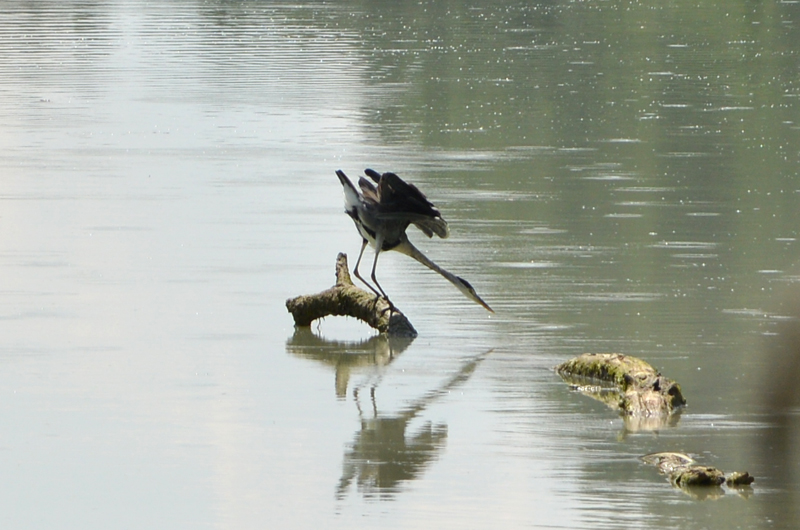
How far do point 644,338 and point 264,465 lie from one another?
146 inches

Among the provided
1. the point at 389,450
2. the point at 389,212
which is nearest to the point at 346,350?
the point at 389,212

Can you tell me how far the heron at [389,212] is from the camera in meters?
11.1

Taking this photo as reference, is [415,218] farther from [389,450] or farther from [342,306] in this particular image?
[389,450]

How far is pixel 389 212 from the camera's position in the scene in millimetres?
11242

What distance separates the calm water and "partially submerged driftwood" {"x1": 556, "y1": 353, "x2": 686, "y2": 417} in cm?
14

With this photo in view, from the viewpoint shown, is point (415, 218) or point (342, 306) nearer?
point (415, 218)

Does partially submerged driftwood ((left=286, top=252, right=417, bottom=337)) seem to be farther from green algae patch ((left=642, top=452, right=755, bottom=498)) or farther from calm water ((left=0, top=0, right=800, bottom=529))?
green algae patch ((left=642, top=452, right=755, bottom=498))

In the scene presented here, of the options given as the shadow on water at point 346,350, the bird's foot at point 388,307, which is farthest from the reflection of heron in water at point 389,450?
the bird's foot at point 388,307

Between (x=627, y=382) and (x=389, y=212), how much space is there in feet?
7.65

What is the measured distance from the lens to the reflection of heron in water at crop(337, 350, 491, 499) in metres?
8.24

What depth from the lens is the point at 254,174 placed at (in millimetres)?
19875

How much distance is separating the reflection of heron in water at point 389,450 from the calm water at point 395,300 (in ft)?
0.08

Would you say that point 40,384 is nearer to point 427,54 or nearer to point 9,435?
point 9,435

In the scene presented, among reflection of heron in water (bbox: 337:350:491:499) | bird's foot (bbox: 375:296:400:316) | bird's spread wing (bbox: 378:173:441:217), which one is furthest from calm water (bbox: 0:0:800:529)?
bird's spread wing (bbox: 378:173:441:217)
